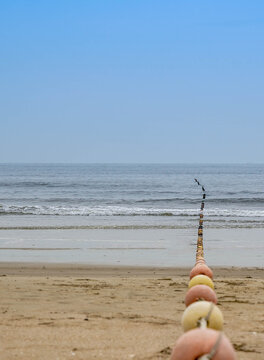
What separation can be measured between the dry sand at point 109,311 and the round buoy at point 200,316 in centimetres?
146

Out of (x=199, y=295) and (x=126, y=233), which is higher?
(x=126, y=233)

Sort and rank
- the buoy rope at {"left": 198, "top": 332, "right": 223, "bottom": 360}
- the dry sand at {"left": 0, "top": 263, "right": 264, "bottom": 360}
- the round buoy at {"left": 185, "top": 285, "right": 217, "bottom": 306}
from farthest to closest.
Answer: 1. the dry sand at {"left": 0, "top": 263, "right": 264, "bottom": 360}
2. the round buoy at {"left": 185, "top": 285, "right": 217, "bottom": 306}
3. the buoy rope at {"left": 198, "top": 332, "right": 223, "bottom": 360}

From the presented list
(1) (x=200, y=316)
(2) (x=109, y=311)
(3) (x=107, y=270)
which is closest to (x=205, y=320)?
(1) (x=200, y=316)

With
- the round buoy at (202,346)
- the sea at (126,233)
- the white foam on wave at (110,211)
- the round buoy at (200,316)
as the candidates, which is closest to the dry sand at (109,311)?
the round buoy at (200,316)

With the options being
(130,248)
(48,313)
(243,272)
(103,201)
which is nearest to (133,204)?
(103,201)

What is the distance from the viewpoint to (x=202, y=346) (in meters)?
3.25

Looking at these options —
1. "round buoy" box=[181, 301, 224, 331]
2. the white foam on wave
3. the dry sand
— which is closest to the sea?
the white foam on wave

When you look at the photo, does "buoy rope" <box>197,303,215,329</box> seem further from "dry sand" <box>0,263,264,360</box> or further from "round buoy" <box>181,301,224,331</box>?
"dry sand" <box>0,263,264,360</box>

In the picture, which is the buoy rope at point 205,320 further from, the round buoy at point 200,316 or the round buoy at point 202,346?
the round buoy at point 202,346

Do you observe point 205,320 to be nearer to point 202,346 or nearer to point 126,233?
point 202,346

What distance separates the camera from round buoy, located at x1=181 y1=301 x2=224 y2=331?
14.6 ft

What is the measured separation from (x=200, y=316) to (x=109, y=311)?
13.0 feet

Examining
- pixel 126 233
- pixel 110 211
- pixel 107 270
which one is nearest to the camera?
pixel 107 270

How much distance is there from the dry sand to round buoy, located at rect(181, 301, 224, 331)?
57.5 inches
